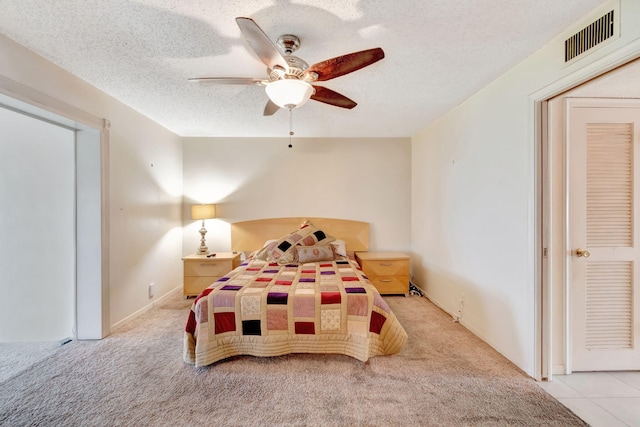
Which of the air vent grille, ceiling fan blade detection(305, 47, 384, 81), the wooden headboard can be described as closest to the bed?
ceiling fan blade detection(305, 47, 384, 81)

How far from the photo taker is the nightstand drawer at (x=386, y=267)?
384 centimetres

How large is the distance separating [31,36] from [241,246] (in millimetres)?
3048

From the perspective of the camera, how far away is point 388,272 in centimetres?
386

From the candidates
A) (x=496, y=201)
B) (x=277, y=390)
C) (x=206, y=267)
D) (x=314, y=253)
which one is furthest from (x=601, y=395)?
(x=206, y=267)

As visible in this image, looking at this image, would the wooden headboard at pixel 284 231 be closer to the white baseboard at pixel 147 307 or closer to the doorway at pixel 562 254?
the white baseboard at pixel 147 307

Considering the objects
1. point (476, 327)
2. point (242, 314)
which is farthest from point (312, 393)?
point (476, 327)

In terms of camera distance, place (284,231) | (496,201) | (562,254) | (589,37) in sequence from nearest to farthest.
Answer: (589,37), (562,254), (496,201), (284,231)

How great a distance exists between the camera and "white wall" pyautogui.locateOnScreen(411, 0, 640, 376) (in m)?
2.00

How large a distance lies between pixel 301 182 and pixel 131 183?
2254 millimetres

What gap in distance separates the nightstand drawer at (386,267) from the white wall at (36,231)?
3.35 meters

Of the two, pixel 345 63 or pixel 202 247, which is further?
pixel 202 247

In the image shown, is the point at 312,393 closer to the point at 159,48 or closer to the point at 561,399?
the point at 561,399

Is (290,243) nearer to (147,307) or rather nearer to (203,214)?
(203,214)

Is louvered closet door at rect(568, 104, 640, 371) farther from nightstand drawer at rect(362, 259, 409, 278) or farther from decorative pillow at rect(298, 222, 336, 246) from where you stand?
decorative pillow at rect(298, 222, 336, 246)
